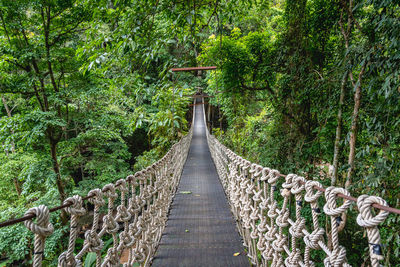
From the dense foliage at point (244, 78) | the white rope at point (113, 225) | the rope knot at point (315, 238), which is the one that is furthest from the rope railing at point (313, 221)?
the white rope at point (113, 225)

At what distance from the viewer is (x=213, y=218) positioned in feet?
8.24

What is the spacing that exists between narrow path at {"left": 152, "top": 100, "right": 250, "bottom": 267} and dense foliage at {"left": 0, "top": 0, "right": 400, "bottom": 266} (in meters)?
0.93

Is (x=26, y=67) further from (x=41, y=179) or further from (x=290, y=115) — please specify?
(x=290, y=115)

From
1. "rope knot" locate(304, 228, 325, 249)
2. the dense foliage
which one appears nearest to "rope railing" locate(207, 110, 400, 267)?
"rope knot" locate(304, 228, 325, 249)

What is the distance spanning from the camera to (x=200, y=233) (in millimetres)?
2146

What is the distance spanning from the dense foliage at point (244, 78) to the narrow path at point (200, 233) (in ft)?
3.05

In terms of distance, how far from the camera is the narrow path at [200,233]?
1692 millimetres

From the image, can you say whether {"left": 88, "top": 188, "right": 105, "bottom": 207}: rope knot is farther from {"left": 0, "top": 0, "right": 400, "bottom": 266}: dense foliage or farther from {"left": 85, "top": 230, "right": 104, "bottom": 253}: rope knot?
{"left": 0, "top": 0, "right": 400, "bottom": 266}: dense foliage

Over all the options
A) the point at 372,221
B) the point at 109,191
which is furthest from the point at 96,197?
the point at 372,221

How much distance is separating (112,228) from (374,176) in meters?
1.48

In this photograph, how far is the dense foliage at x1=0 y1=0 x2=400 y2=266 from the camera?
1.28 m

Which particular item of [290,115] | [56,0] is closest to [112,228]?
[290,115]

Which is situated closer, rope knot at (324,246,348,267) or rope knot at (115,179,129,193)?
rope knot at (324,246,348,267)

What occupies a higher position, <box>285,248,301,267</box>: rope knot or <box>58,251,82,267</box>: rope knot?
<box>58,251,82,267</box>: rope knot
